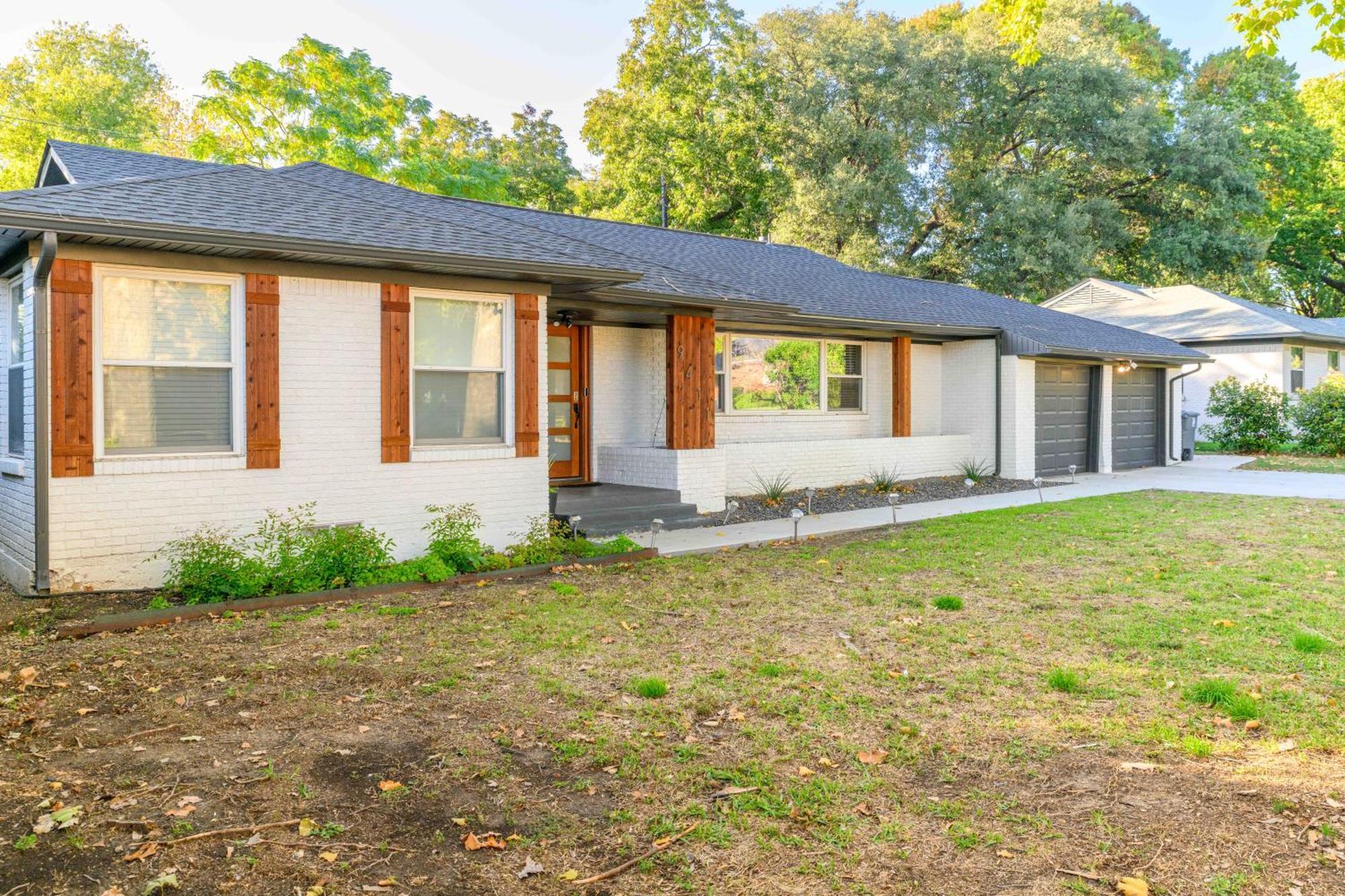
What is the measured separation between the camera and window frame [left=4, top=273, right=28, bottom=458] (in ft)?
23.9

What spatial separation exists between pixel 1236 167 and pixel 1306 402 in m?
11.9

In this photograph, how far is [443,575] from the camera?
7.66 metres

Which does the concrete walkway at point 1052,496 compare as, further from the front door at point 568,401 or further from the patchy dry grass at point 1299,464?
the front door at point 568,401

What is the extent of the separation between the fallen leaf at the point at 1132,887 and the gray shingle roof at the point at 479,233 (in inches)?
275

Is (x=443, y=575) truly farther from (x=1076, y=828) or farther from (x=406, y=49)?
(x=406, y=49)

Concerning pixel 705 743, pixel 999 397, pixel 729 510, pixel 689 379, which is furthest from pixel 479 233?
pixel 999 397

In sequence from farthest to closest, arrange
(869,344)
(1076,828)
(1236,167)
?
(1236,167) → (869,344) → (1076,828)

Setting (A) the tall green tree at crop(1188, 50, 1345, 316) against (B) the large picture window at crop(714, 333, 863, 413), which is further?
(A) the tall green tree at crop(1188, 50, 1345, 316)

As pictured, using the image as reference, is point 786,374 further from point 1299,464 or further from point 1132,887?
point 1132,887

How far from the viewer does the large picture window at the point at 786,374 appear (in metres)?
14.2

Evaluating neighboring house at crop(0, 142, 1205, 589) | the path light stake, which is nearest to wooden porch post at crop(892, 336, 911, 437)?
neighboring house at crop(0, 142, 1205, 589)

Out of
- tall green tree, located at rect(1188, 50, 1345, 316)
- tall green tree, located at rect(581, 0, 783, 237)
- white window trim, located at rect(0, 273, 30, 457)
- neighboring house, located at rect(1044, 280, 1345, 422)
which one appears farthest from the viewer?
tall green tree, located at rect(1188, 50, 1345, 316)

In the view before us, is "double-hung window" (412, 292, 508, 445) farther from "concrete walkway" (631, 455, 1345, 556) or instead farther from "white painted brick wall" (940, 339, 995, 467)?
"white painted brick wall" (940, 339, 995, 467)

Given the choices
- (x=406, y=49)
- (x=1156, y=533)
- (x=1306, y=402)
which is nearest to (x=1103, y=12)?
(x=1306, y=402)
